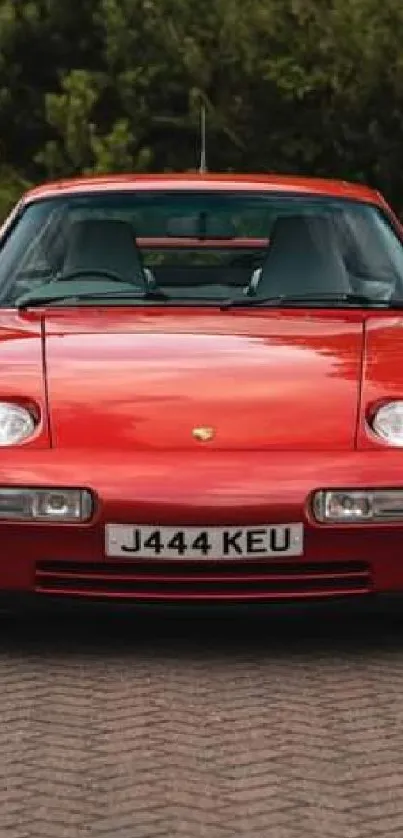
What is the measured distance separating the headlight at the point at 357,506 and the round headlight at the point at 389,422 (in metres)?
0.20

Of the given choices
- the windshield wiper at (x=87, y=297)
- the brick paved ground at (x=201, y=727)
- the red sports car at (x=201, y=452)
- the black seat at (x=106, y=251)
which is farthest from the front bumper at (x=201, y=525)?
the black seat at (x=106, y=251)

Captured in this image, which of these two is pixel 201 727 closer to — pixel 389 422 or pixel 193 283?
pixel 389 422

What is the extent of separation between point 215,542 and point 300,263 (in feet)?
5.82

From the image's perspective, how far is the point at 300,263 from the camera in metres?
6.70

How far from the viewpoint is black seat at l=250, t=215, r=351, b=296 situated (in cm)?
661

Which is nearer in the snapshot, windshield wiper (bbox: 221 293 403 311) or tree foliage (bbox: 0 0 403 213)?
windshield wiper (bbox: 221 293 403 311)

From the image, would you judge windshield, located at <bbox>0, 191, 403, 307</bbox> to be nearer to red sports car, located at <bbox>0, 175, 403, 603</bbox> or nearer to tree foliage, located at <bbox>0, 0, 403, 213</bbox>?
red sports car, located at <bbox>0, 175, 403, 603</bbox>

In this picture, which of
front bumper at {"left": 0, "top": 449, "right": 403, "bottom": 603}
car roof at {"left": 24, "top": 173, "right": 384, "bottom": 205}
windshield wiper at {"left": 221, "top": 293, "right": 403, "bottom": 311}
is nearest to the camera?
front bumper at {"left": 0, "top": 449, "right": 403, "bottom": 603}

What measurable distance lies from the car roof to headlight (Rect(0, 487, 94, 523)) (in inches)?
84.4

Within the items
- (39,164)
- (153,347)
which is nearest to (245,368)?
(153,347)

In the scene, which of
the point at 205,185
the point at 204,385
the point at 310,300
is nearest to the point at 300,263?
the point at 310,300

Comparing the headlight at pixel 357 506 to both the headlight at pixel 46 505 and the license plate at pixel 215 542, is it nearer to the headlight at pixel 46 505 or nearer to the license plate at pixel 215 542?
the license plate at pixel 215 542

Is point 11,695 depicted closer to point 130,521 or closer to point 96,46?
point 130,521

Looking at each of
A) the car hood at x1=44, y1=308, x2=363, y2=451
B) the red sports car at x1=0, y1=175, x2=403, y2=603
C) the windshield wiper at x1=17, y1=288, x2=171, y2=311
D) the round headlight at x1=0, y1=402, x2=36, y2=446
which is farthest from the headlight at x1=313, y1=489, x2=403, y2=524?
the windshield wiper at x1=17, y1=288, x2=171, y2=311
